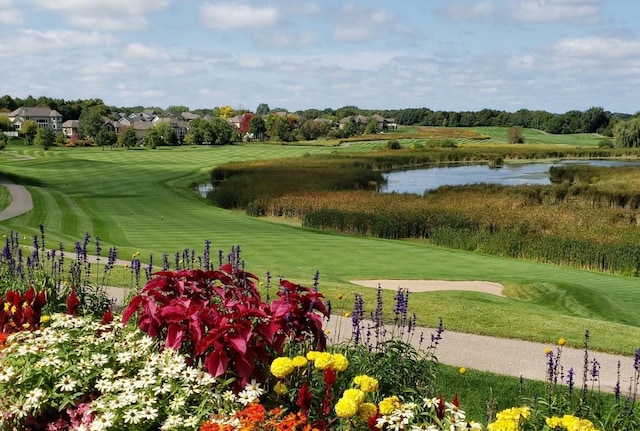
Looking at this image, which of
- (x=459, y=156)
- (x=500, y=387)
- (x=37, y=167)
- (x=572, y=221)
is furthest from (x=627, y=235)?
(x=459, y=156)

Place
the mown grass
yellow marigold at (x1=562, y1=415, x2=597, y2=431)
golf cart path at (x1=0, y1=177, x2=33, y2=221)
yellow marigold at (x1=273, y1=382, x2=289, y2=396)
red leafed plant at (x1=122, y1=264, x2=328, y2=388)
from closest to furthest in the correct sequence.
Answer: yellow marigold at (x1=562, y1=415, x2=597, y2=431) → yellow marigold at (x1=273, y1=382, x2=289, y2=396) → red leafed plant at (x1=122, y1=264, x2=328, y2=388) → golf cart path at (x1=0, y1=177, x2=33, y2=221) → the mown grass

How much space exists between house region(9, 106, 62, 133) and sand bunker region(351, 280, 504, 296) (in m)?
131

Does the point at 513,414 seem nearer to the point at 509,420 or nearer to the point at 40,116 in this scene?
the point at 509,420

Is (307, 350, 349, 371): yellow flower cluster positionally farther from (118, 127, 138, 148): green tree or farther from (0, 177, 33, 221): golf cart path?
(118, 127, 138, 148): green tree

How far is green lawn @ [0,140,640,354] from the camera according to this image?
35.9 ft

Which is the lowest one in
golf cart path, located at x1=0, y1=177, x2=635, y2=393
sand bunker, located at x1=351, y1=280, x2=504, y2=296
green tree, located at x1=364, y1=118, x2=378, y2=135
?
→ sand bunker, located at x1=351, y1=280, x2=504, y2=296

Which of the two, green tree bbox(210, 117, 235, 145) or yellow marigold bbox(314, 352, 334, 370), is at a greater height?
green tree bbox(210, 117, 235, 145)

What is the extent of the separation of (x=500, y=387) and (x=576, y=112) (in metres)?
185

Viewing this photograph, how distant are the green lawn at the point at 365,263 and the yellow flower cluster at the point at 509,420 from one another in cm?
620

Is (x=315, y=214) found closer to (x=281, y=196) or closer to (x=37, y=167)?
Answer: (x=281, y=196)

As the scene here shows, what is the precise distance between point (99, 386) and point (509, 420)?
9.39 ft

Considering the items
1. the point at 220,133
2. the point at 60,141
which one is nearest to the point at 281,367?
the point at 60,141

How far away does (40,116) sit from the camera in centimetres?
13488

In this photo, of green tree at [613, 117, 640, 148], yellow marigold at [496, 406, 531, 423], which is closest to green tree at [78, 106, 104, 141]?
green tree at [613, 117, 640, 148]
